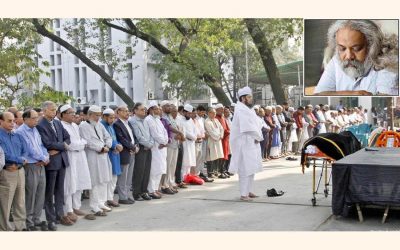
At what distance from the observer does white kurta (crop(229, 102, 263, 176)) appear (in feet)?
28.4

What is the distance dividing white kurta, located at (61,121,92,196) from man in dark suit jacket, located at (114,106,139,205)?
3.22ft

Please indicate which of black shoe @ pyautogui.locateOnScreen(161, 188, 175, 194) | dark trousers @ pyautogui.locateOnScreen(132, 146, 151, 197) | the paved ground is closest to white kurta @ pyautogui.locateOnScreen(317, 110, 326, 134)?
the paved ground

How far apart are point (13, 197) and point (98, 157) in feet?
4.92

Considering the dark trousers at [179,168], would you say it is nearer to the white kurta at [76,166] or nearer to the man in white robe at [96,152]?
the man in white robe at [96,152]

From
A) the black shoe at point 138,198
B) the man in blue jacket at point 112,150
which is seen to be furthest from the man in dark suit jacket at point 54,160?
the black shoe at point 138,198

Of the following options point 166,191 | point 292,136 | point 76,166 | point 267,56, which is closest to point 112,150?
point 76,166

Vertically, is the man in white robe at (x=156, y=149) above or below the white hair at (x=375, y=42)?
below

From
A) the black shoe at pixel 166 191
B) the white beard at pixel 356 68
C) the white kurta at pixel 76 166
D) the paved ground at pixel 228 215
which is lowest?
the paved ground at pixel 228 215

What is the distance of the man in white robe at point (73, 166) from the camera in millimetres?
7098

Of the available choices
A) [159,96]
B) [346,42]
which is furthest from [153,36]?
[159,96]

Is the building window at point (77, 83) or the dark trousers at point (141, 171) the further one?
the building window at point (77, 83)

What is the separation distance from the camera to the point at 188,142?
1032cm

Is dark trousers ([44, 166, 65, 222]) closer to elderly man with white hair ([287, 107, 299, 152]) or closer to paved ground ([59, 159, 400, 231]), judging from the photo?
paved ground ([59, 159, 400, 231])

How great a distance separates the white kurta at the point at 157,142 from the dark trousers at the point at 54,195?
226cm
